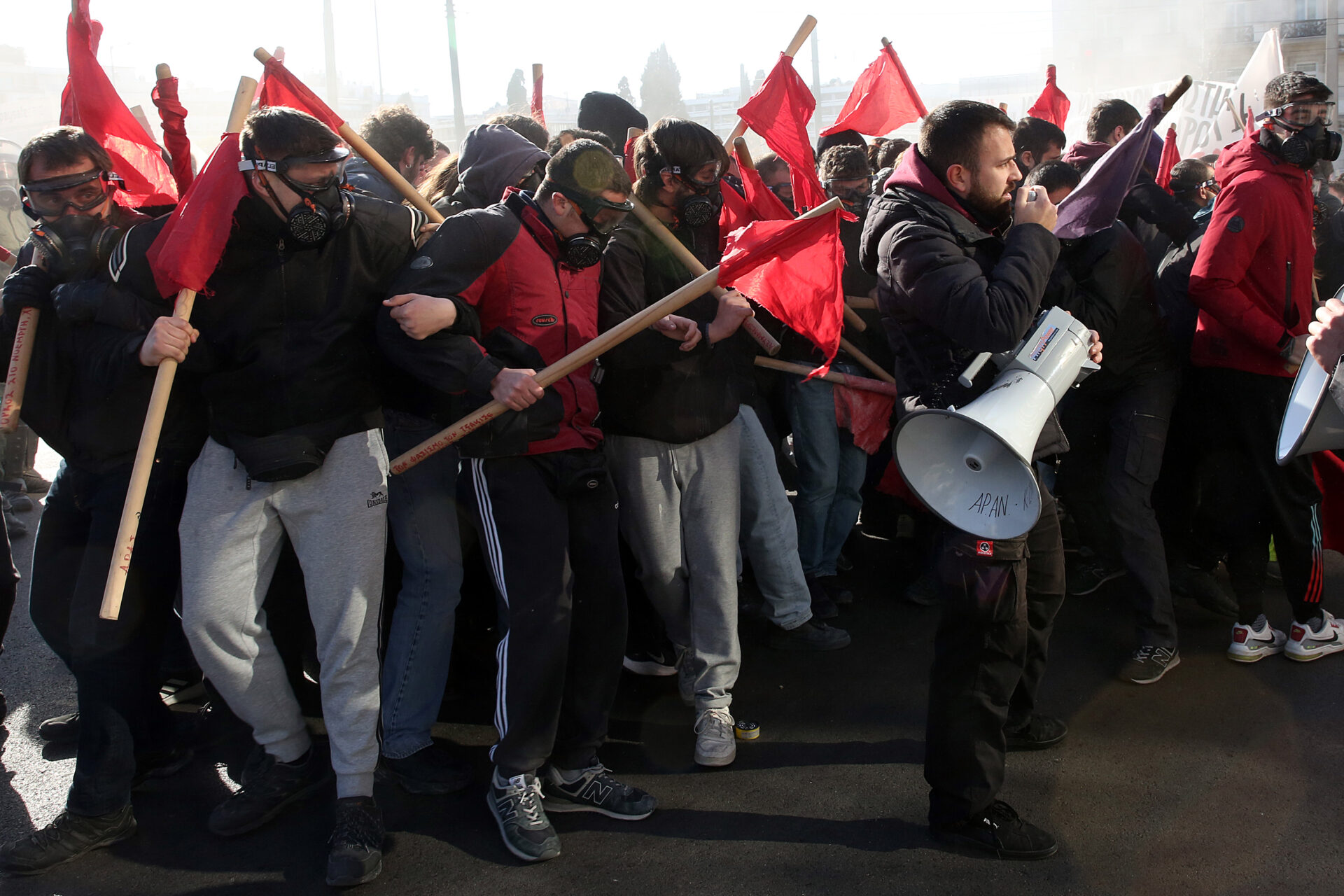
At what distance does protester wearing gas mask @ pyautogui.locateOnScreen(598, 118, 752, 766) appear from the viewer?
3371 millimetres

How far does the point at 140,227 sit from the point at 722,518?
202 centimetres

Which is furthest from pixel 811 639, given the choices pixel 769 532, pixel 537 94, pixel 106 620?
pixel 537 94

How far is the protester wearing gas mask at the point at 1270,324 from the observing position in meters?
3.90

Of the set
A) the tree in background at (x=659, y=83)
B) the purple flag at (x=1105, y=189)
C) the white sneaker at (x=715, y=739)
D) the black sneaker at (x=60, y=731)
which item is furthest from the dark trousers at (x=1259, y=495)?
the tree in background at (x=659, y=83)

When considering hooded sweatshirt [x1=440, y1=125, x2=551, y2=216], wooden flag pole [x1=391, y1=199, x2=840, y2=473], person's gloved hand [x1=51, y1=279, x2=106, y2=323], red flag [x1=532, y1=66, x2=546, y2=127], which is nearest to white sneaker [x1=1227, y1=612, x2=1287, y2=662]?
wooden flag pole [x1=391, y1=199, x2=840, y2=473]

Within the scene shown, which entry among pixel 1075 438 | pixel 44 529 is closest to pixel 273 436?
pixel 44 529

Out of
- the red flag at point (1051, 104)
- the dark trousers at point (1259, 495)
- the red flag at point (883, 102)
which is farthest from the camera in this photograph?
the red flag at point (1051, 104)

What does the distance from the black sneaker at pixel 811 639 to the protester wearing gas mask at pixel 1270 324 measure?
4.97 feet

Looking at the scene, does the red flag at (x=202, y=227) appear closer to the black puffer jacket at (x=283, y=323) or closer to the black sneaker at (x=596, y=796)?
the black puffer jacket at (x=283, y=323)

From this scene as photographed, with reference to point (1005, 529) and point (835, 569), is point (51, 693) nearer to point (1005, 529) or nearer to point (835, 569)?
point (835, 569)

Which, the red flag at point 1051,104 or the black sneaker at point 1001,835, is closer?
the black sneaker at point 1001,835

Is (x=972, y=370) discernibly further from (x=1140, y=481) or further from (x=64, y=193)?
(x=64, y=193)

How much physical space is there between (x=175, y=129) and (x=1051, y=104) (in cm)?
518

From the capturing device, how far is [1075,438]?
443 cm
